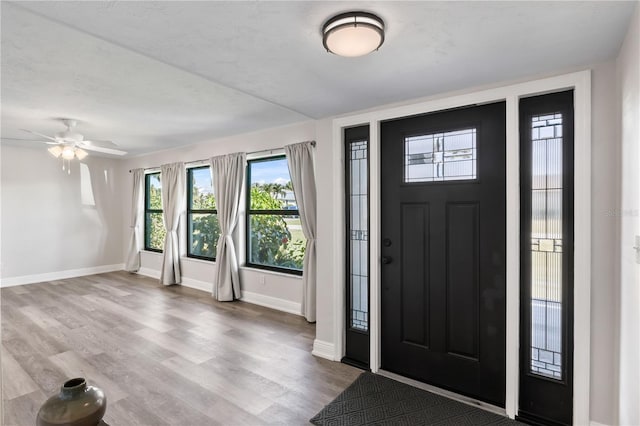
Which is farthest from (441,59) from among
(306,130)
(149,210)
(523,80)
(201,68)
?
(149,210)

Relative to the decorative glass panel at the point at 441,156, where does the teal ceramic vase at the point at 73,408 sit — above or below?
below

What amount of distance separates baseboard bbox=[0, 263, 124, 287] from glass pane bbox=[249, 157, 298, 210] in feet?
14.0

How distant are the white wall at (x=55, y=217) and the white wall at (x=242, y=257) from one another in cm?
145

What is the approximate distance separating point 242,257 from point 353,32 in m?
4.08

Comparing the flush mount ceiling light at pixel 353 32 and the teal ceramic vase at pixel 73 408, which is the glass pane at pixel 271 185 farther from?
the teal ceramic vase at pixel 73 408

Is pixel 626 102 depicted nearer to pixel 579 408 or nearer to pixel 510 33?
pixel 510 33

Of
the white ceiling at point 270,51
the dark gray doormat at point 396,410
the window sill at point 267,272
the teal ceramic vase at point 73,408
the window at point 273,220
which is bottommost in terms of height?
the dark gray doormat at point 396,410

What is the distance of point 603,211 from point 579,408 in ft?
4.24

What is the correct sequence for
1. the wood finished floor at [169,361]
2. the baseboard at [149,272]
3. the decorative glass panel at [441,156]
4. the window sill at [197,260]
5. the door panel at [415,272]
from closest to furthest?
the wood finished floor at [169,361] → the decorative glass panel at [441,156] → the door panel at [415,272] → the window sill at [197,260] → the baseboard at [149,272]

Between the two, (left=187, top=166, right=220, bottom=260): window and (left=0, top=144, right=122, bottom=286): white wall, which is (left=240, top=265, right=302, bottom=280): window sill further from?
(left=0, top=144, right=122, bottom=286): white wall

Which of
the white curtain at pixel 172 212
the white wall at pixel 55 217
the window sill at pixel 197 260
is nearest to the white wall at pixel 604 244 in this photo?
the window sill at pixel 197 260

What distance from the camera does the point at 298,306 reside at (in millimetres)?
4480

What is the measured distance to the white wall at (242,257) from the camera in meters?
4.45

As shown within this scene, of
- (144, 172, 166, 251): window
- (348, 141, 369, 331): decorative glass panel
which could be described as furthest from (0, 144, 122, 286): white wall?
(348, 141, 369, 331): decorative glass panel
